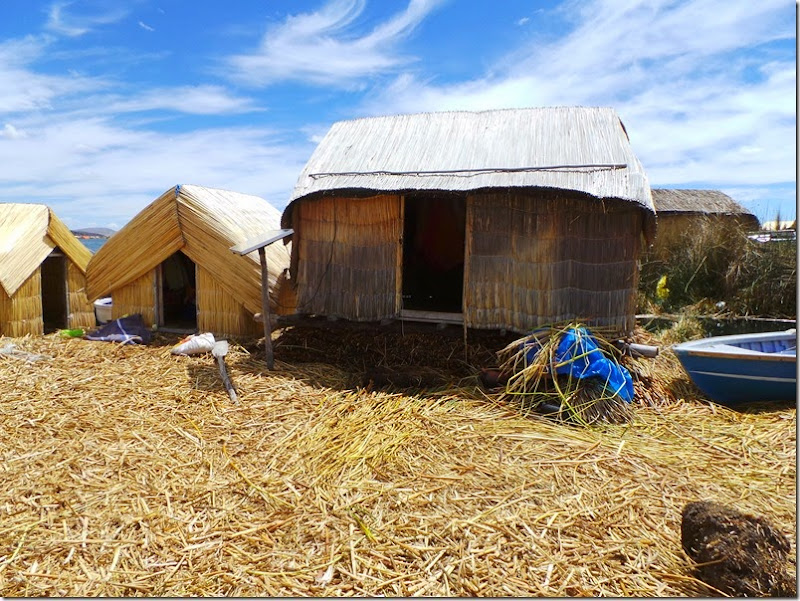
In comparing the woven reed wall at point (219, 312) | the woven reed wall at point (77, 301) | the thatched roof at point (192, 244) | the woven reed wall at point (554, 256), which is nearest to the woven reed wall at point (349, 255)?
the woven reed wall at point (554, 256)

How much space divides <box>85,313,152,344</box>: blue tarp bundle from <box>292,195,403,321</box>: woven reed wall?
10.4ft

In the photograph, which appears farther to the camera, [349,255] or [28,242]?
[28,242]

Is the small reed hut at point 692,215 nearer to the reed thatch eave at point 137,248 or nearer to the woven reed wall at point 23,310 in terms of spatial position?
the reed thatch eave at point 137,248

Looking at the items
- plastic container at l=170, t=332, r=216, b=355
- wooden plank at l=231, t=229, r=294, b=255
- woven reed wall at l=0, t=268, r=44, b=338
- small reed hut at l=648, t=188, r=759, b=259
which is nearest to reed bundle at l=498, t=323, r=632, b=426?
wooden plank at l=231, t=229, r=294, b=255

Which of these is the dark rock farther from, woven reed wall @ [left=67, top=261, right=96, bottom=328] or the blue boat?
woven reed wall @ [left=67, top=261, right=96, bottom=328]

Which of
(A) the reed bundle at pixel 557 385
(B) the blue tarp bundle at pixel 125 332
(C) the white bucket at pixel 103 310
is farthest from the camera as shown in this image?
(C) the white bucket at pixel 103 310

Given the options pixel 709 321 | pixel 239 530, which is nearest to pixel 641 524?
pixel 239 530

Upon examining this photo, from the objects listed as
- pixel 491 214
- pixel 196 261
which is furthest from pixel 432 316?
pixel 196 261

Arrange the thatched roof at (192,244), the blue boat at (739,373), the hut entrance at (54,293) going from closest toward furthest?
the blue boat at (739,373)
the thatched roof at (192,244)
the hut entrance at (54,293)

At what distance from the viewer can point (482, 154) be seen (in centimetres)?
750

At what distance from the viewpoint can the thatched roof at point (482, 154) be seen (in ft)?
22.0

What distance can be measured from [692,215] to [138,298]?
627 inches

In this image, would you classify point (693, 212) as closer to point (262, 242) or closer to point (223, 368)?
point (262, 242)

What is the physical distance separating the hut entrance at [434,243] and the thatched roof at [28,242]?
6.68m
